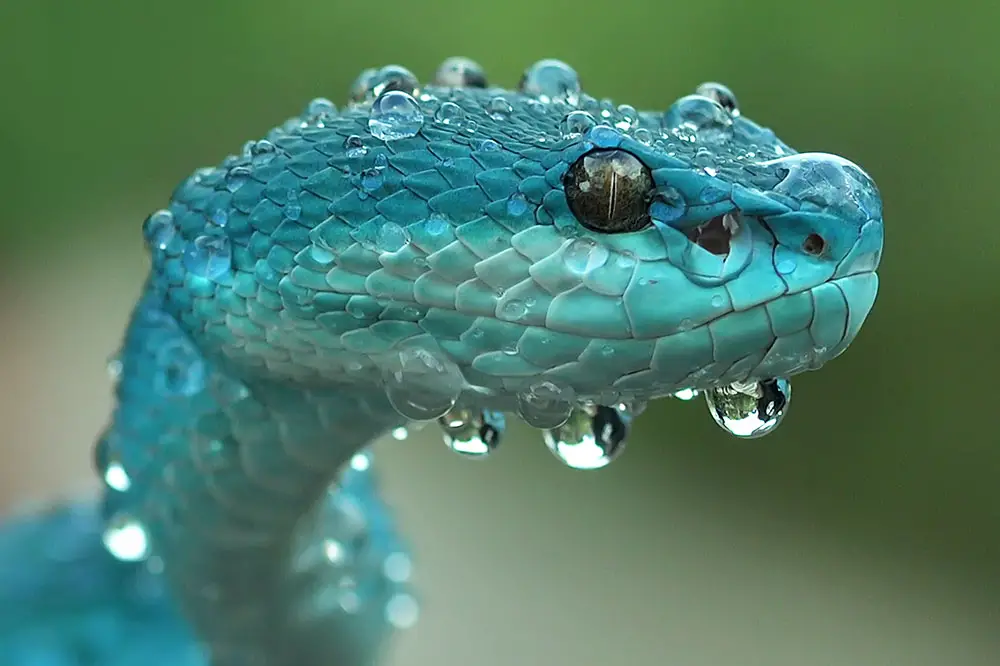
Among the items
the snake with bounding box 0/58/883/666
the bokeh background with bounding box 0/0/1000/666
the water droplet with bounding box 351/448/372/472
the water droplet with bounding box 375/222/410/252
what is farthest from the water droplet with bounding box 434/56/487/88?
the bokeh background with bounding box 0/0/1000/666

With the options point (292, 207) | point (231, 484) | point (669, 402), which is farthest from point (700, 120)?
point (669, 402)

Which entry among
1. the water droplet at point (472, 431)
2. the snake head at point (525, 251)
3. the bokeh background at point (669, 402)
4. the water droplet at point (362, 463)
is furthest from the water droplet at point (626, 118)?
the bokeh background at point (669, 402)

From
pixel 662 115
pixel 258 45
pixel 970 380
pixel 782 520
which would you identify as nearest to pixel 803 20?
pixel 970 380

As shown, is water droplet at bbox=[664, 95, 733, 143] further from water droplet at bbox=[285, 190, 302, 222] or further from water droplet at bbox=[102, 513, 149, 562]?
water droplet at bbox=[102, 513, 149, 562]

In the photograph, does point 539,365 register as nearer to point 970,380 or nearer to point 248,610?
point 248,610

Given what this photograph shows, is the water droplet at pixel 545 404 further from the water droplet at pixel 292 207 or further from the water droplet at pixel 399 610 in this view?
the water droplet at pixel 399 610
